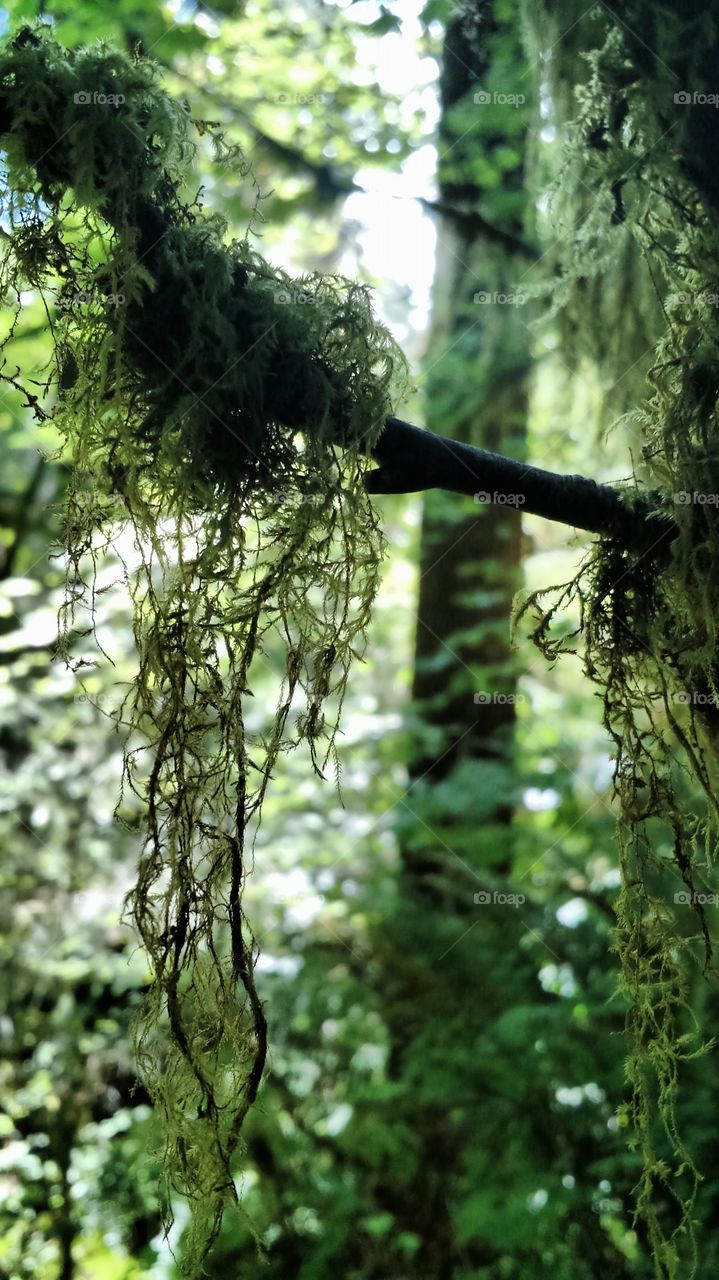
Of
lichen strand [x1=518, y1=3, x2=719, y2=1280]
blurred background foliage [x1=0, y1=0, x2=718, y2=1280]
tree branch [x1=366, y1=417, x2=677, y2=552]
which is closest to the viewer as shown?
tree branch [x1=366, y1=417, x2=677, y2=552]

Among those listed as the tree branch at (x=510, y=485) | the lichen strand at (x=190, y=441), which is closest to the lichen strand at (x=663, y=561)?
the tree branch at (x=510, y=485)

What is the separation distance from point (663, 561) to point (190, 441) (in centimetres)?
81

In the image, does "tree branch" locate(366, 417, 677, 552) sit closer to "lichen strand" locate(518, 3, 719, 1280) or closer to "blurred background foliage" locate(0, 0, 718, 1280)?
"lichen strand" locate(518, 3, 719, 1280)

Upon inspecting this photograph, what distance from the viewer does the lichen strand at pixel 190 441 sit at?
45.6 inches

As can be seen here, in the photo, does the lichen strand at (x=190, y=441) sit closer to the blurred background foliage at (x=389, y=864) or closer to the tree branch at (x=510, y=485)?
the tree branch at (x=510, y=485)

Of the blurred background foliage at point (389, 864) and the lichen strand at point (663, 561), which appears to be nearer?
the lichen strand at point (663, 561)

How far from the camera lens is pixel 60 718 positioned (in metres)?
4.20

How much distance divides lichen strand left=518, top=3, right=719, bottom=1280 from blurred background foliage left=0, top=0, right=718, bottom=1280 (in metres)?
0.62

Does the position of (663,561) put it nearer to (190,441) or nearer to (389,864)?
(190,441)

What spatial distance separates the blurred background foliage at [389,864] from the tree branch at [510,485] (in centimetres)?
107

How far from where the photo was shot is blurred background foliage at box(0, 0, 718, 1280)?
10.1 feet

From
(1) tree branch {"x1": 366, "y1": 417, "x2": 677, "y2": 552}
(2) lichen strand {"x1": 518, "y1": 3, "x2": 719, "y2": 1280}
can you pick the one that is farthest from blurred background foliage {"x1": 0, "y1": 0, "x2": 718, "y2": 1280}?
(1) tree branch {"x1": 366, "y1": 417, "x2": 677, "y2": 552}

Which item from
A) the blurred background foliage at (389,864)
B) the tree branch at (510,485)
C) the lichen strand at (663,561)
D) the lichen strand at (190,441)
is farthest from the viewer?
the blurred background foliage at (389,864)

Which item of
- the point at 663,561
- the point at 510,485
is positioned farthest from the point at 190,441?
the point at 663,561
